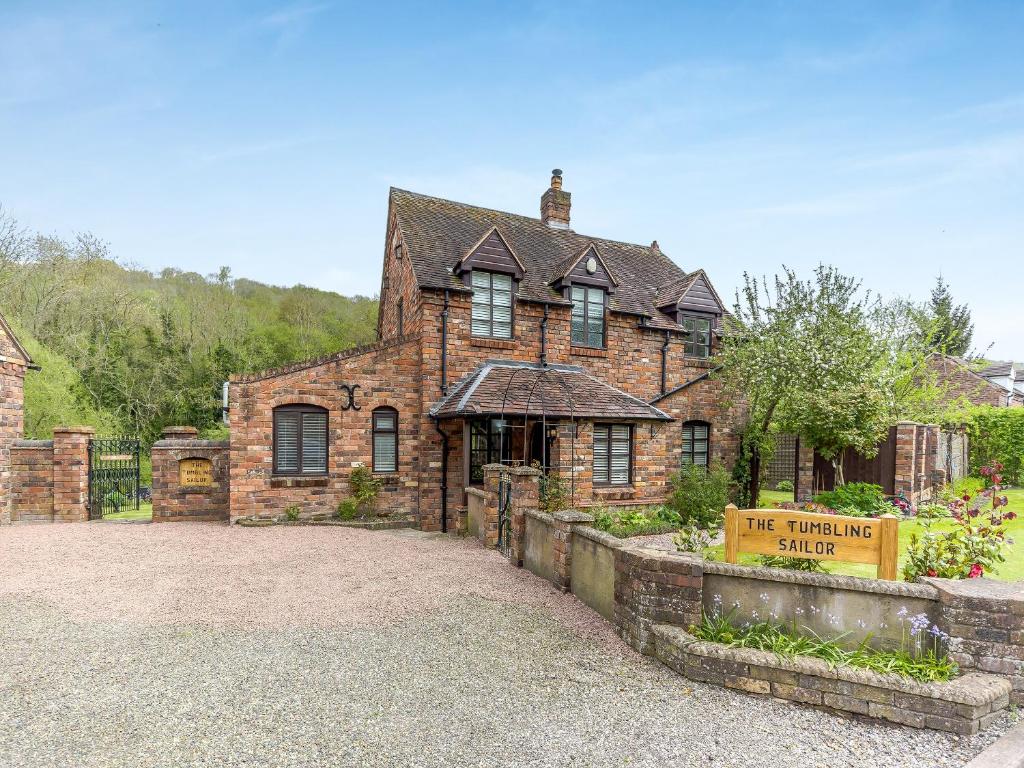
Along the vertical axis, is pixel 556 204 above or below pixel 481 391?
above

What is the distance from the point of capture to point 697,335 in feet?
56.6

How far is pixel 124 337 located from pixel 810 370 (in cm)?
2913

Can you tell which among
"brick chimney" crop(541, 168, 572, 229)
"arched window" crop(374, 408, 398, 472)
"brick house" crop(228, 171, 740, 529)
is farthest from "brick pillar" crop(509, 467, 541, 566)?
"brick chimney" crop(541, 168, 572, 229)

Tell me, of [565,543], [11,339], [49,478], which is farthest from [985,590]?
[11,339]

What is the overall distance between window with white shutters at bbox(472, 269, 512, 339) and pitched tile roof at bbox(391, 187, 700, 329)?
47 centimetres

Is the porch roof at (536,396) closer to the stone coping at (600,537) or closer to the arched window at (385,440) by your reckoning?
the arched window at (385,440)

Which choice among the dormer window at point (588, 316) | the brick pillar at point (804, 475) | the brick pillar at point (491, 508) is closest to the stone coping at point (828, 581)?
the brick pillar at point (491, 508)

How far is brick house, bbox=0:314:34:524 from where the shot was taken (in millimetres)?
12609

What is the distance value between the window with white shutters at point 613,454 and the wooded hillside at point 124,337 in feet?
60.5

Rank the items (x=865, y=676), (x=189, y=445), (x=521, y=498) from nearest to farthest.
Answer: (x=865, y=676) → (x=521, y=498) → (x=189, y=445)

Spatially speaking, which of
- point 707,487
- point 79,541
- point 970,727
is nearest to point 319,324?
point 79,541

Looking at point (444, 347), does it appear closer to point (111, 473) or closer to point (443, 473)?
point (443, 473)

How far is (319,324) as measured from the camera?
36438 mm

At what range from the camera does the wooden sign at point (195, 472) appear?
13039mm
